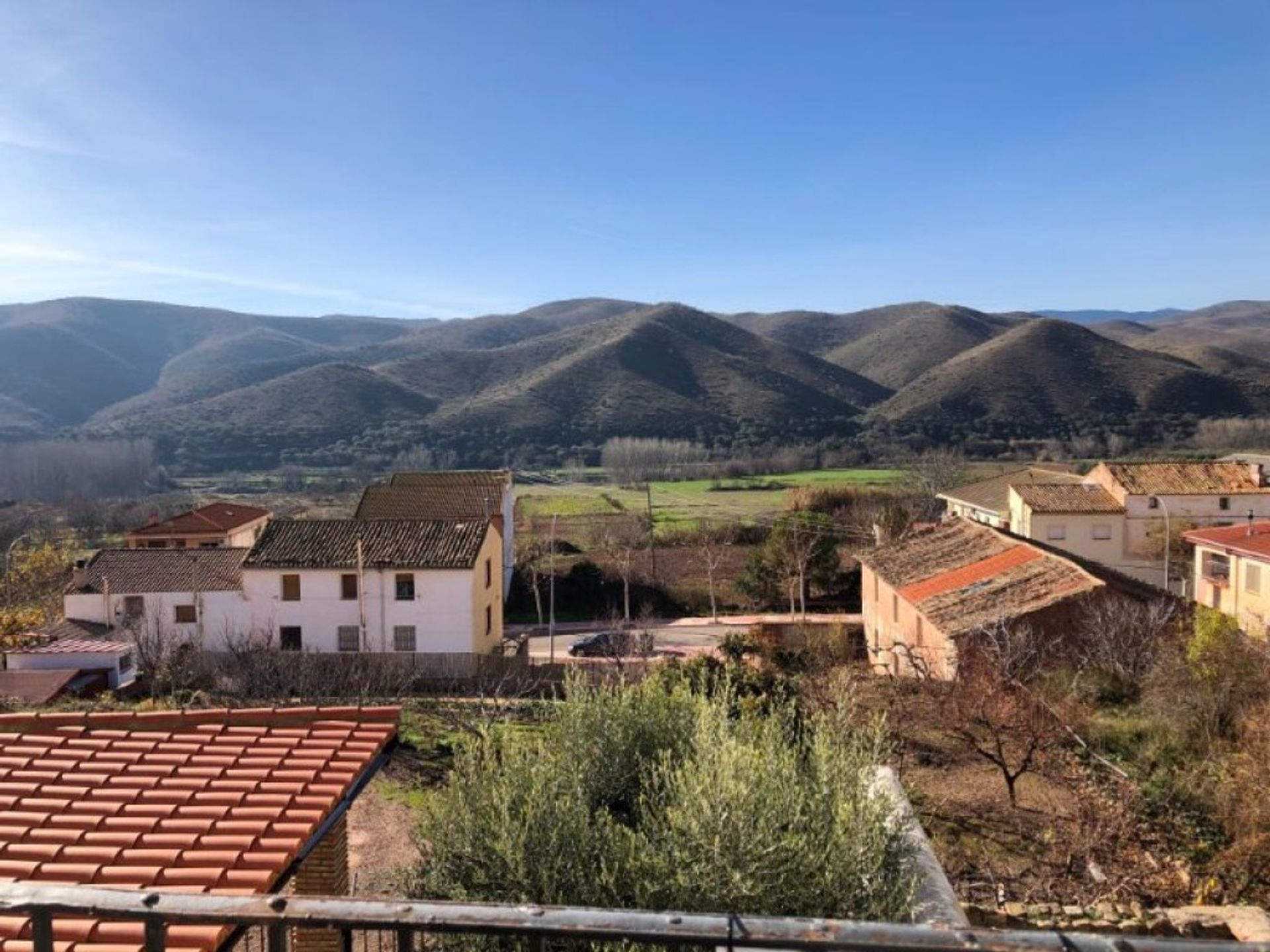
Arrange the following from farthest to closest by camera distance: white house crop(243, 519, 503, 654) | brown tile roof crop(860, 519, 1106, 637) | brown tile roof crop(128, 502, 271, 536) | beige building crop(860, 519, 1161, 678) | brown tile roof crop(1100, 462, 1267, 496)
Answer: brown tile roof crop(128, 502, 271, 536)
brown tile roof crop(1100, 462, 1267, 496)
white house crop(243, 519, 503, 654)
brown tile roof crop(860, 519, 1106, 637)
beige building crop(860, 519, 1161, 678)

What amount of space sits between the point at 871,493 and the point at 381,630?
34.2 metres

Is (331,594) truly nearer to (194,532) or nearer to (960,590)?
(194,532)

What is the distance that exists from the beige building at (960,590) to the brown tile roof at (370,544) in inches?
485

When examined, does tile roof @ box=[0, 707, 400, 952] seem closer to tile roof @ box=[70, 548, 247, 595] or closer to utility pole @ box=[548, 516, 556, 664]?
utility pole @ box=[548, 516, 556, 664]

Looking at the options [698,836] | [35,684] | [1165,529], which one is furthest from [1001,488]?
[698,836]

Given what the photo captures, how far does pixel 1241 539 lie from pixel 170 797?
27810mm

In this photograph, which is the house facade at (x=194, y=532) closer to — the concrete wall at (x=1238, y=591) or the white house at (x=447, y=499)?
the white house at (x=447, y=499)

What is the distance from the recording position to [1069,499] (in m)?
37.1

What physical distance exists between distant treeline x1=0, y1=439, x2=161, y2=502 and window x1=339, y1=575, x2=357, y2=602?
69910 mm

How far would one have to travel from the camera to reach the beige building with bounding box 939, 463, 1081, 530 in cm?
4253

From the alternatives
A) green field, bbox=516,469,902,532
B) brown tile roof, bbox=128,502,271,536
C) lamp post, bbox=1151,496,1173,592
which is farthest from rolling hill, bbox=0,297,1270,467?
lamp post, bbox=1151,496,1173,592

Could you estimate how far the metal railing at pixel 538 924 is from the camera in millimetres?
1786

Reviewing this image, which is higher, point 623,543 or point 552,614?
point 552,614

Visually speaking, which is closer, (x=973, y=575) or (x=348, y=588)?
(x=973, y=575)
